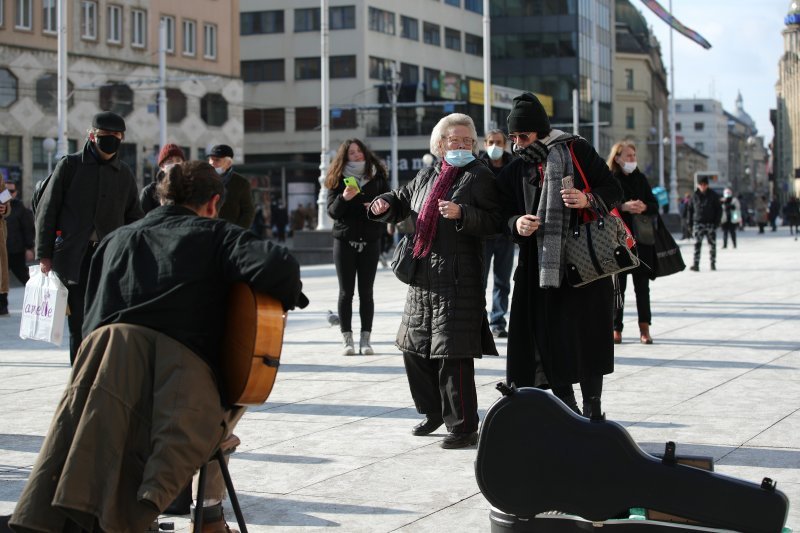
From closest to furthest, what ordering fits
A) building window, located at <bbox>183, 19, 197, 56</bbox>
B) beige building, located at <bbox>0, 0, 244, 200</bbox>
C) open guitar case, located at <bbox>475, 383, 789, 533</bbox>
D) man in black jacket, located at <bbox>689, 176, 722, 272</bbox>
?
open guitar case, located at <bbox>475, 383, 789, 533</bbox>, man in black jacket, located at <bbox>689, 176, 722, 272</bbox>, beige building, located at <bbox>0, 0, 244, 200</bbox>, building window, located at <bbox>183, 19, 197, 56</bbox>

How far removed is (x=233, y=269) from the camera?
4.38m

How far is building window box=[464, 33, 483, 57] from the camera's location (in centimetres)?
8512

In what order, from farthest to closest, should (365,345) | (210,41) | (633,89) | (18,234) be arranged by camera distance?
(633,89), (210,41), (18,234), (365,345)

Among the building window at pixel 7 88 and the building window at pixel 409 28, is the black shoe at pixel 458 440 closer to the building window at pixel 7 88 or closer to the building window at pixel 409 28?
the building window at pixel 7 88

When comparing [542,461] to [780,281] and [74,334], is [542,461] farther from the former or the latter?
[780,281]

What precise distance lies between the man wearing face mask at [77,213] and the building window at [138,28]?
5269 centimetres

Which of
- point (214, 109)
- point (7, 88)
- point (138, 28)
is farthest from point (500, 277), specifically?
point (214, 109)

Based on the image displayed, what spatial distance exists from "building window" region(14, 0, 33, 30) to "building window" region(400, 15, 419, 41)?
28459mm

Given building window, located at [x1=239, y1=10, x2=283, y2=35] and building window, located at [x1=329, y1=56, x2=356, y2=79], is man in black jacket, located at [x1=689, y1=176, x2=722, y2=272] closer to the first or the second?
building window, located at [x1=329, y1=56, x2=356, y2=79]

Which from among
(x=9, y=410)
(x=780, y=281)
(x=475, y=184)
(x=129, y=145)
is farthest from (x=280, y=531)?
(x=129, y=145)

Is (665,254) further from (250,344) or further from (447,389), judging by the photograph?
(250,344)

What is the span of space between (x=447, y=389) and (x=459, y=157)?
132 cm

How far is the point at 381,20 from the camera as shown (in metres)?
75.8

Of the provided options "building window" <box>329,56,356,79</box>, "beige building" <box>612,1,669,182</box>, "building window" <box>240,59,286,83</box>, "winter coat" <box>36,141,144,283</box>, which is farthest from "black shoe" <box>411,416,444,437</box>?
"beige building" <box>612,1,669,182</box>
